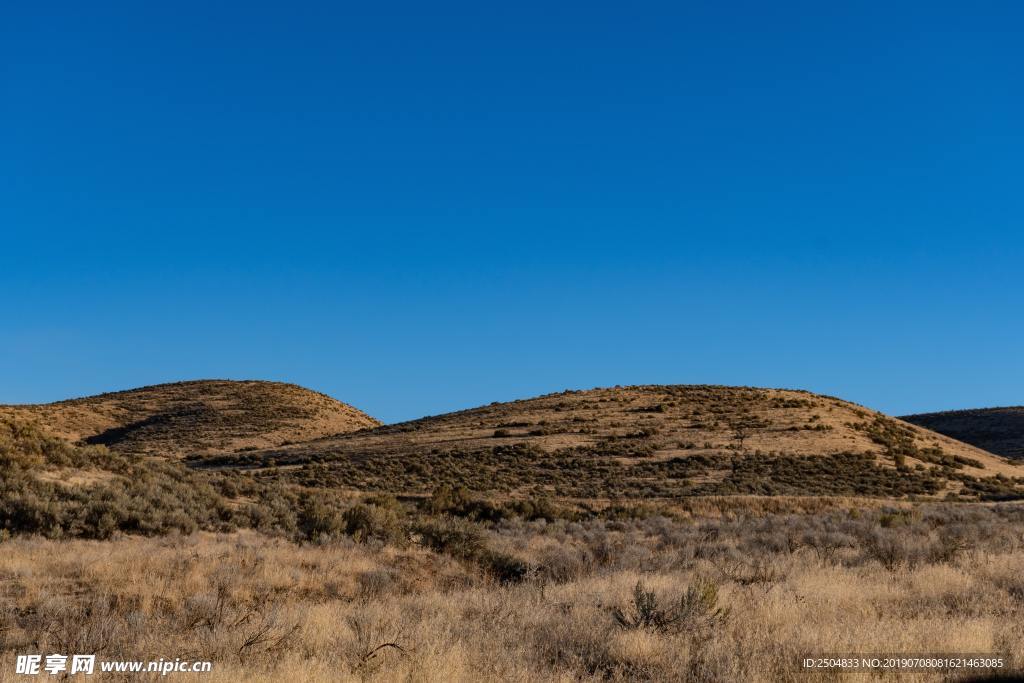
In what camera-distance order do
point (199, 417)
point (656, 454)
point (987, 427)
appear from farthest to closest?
point (987, 427) → point (199, 417) → point (656, 454)

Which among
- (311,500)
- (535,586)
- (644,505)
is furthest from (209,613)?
(644,505)

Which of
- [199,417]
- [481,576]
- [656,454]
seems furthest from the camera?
[199,417]

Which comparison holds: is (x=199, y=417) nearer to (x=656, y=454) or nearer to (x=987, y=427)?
(x=656, y=454)

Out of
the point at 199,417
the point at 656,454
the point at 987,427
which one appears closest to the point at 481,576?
the point at 656,454

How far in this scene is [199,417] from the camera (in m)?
85.8

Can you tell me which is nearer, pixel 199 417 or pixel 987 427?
pixel 199 417

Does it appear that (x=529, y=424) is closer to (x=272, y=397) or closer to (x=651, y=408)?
(x=651, y=408)

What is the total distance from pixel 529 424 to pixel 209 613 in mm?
55610

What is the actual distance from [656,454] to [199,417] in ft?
188

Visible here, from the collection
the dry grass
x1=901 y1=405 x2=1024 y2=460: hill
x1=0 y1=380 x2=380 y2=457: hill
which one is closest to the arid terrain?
the dry grass

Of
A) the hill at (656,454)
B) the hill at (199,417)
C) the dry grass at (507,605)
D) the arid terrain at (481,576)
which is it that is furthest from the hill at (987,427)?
the dry grass at (507,605)

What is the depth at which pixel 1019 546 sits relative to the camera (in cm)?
1667

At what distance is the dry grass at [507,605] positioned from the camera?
7.30m

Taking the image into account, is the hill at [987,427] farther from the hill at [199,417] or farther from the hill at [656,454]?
the hill at [199,417]
